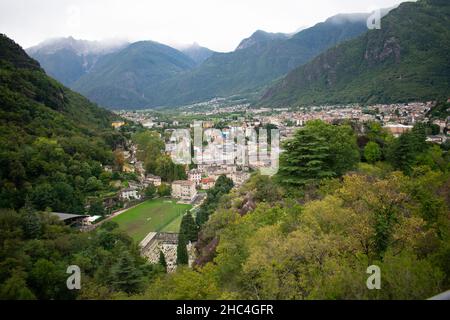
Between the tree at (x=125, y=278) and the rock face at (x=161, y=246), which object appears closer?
the tree at (x=125, y=278)

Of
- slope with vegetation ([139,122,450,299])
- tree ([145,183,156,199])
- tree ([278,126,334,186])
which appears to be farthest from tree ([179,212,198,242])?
tree ([145,183,156,199])

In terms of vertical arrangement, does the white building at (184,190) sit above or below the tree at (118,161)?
below

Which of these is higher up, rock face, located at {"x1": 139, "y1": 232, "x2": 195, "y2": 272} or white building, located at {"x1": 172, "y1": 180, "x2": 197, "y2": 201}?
white building, located at {"x1": 172, "y1": 180, "x2": 197, "y2": 201}

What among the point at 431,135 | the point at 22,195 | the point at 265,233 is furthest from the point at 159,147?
the point at 265,233

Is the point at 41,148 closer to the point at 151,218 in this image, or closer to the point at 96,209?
the point at 96,209

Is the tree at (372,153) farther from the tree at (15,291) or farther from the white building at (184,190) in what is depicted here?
the white building at (184,190)

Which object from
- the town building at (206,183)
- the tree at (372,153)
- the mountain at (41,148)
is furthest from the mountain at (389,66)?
the mountain at (41,148)

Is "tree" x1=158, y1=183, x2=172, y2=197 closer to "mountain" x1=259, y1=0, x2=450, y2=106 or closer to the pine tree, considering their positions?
the pine tree
